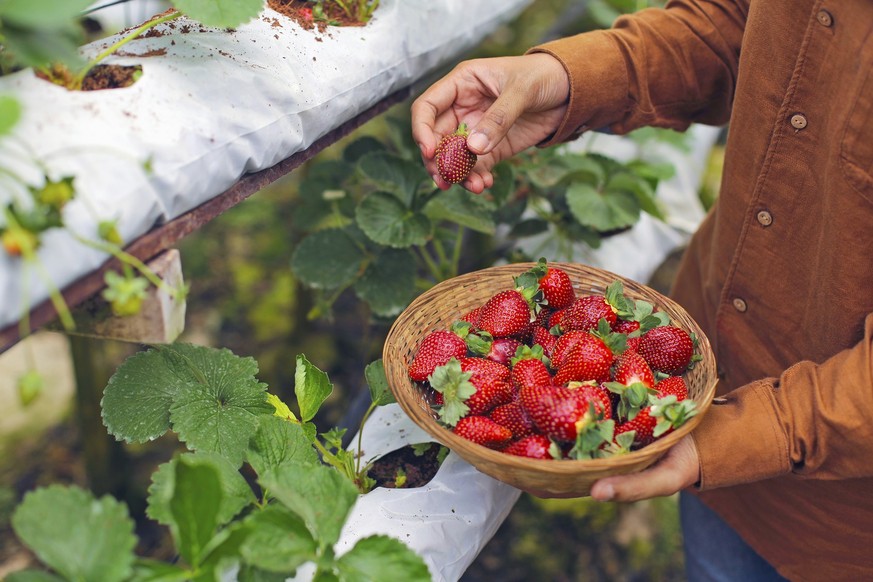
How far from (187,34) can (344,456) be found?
2.10 ft

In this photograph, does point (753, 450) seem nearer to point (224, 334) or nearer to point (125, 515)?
point (125, 515)

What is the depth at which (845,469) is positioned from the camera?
0.97 m

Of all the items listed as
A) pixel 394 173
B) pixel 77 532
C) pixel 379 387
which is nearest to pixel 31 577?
pixel 77 532

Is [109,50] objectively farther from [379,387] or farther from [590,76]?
[590,76]

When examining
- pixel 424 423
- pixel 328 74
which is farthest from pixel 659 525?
pixel 328 74

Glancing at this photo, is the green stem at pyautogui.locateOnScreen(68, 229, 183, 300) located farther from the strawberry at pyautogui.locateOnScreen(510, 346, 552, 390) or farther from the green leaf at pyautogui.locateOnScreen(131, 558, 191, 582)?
the strawberry at pyautogui.locateOnScreen(510, 346, 552, 390)

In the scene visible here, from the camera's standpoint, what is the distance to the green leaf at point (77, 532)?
739mm

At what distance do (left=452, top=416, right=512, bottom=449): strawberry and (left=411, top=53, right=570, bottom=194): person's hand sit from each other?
1.33ft

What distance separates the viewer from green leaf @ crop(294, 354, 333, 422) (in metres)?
1.09

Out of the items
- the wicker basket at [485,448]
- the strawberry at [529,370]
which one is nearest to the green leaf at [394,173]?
the wicker basket at [485,448]

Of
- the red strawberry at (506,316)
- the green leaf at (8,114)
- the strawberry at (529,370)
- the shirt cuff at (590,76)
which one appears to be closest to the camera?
the green leaf at (8,114)

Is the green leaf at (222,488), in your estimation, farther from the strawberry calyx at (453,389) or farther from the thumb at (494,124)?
the thumb at (494,124)

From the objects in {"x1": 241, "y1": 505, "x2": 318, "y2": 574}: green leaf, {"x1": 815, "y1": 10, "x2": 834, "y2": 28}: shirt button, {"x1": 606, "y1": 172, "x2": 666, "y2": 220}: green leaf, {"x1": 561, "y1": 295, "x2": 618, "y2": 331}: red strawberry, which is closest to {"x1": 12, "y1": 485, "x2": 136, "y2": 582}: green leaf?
{"x1": 241, "y1": 505, "x2": 318, "y2": 574}: green leaf

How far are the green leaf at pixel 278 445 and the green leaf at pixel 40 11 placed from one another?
51 centimetres
